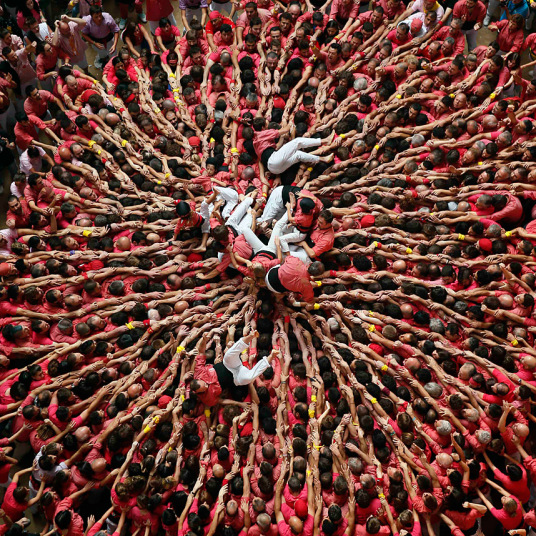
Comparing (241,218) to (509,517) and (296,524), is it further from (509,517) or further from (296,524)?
(509,517)

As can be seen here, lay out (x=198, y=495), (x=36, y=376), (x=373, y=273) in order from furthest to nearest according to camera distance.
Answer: (x=373, y=273) < (x=36, y=376) < (x=198, y=495)

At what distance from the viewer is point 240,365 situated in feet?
33.4

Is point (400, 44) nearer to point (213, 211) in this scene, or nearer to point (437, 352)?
point (213, 211)

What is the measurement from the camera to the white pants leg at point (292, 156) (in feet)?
38.4

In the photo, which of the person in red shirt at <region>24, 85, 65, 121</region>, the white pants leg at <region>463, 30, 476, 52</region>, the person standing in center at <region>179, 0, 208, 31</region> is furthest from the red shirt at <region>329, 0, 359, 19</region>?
the person in red shirt at <region>24, 85, 65, 121</region>

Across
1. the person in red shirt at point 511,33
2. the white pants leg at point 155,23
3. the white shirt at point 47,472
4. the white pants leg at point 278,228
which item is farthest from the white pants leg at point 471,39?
the white shirt at point 47,472

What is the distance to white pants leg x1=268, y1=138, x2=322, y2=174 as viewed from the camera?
1172cm

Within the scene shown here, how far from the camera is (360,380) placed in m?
10.3

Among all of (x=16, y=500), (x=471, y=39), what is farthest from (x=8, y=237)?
(x=471, y=39)

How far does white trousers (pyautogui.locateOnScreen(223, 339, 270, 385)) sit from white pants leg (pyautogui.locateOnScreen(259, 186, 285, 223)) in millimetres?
2805

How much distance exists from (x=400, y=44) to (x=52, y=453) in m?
10.2

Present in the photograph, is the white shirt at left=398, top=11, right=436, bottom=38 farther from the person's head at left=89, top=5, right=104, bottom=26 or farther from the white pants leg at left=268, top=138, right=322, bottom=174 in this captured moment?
the person's head at left=89, top=5, right=104, bottom=26

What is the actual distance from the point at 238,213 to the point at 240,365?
9.49 feet

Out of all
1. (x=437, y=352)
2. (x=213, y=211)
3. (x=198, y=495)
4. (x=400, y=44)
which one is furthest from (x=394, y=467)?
(x=400, y=44)
